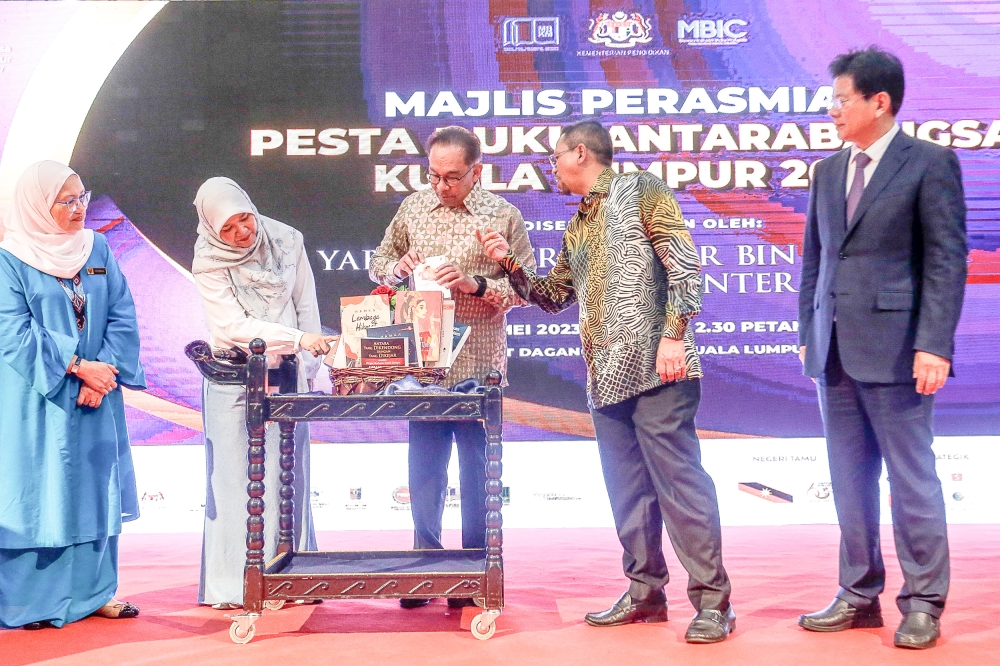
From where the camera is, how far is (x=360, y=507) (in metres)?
5.21

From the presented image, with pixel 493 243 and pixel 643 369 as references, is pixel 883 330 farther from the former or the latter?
pixel 493 243

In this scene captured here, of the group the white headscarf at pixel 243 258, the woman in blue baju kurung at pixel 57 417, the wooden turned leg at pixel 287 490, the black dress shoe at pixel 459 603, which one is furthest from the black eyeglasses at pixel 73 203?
the black dress shoe at pixel 459 603

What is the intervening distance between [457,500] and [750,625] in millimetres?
2682

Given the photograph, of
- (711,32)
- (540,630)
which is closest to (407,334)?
(540,630)

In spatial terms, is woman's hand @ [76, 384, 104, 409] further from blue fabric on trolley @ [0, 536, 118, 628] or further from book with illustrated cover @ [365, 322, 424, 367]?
book with illustrated cover @ [365, 322, 424, 367]

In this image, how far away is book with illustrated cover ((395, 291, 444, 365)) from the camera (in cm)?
278

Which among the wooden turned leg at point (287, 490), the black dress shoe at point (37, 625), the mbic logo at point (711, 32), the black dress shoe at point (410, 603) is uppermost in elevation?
the mbic logo at point (711, 32)

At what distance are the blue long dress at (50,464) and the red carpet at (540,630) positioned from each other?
134 mm

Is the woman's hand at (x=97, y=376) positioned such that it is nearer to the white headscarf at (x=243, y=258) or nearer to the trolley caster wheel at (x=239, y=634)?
the white headscarf at (x=243, y=258)

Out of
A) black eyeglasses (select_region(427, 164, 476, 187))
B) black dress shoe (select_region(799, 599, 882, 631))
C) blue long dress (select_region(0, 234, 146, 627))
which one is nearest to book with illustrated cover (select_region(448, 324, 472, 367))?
black eyeglasses (select_region(427, 164, 476, 187))

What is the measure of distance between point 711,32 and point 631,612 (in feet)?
11.9

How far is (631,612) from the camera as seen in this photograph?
2840 millimetres

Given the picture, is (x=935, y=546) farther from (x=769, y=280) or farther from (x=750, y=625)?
(x=769, y=280)

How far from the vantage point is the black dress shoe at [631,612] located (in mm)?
2826
